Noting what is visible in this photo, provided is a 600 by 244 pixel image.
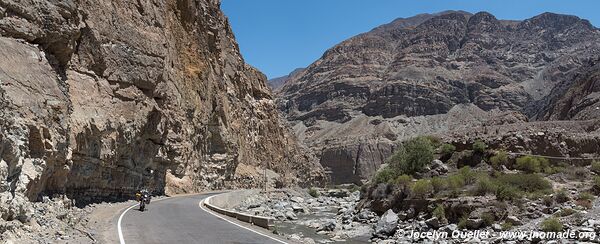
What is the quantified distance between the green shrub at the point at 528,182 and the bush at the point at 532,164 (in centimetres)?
281

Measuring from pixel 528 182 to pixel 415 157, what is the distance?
386 inches

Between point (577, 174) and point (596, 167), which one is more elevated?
point (596, 167)

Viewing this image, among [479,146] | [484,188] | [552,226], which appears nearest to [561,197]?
[484,188]

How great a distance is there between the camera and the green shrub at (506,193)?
21359mm

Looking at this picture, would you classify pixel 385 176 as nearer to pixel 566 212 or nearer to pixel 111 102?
pixel 566 212

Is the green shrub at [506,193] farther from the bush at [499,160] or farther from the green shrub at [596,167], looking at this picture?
the green shrub at [596,167]

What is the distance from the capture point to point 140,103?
31766mm

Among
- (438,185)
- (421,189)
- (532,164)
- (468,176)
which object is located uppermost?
(532,164)

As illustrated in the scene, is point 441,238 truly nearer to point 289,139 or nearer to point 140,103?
point 140,103

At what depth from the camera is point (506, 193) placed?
21.5 meters

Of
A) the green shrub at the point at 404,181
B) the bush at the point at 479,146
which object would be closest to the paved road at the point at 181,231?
the green shrub at the point at 404,181

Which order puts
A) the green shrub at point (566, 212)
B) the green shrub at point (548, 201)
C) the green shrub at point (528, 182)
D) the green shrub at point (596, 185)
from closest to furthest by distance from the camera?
1. the green shrub at point (566, 212)
2. the green shrub at point (548, 201)
3. the green shrub at point (596, 185)
4. the green shrub at point (528, 182)

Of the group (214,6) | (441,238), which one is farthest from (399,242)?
(214,6)

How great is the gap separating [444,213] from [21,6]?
20259mm
